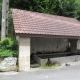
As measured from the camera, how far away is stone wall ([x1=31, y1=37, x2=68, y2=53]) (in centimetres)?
1295

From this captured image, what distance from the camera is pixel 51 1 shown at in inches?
758

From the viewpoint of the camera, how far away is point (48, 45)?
44.7 feet

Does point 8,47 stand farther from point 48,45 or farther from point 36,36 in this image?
point 48,45

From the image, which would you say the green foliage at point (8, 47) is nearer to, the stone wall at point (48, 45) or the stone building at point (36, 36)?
the stone building at point (36, 36)

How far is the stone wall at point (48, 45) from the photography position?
1295 cm

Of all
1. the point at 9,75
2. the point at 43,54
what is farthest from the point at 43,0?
the point at 9,75

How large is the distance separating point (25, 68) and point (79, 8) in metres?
15.4

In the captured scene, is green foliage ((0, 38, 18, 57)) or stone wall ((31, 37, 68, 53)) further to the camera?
stone wall ((31, 37, 68, 53))

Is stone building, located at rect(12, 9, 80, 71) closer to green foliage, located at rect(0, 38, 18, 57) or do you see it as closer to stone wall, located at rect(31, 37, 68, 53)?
stone wall, located at rect(31, 37, 68, 53)

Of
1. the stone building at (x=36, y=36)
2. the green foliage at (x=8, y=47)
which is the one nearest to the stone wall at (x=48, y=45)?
the stone building at (x=36, y=36)

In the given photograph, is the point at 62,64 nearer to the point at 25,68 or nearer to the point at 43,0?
the point at 25,68

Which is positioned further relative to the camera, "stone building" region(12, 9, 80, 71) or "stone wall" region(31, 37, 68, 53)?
"stone wall" region(31, 37, 68, 53)

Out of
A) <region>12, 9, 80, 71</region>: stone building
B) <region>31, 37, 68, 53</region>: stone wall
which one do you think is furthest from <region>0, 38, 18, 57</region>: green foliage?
<region>31, 37, 68, 53</region>: stone wall

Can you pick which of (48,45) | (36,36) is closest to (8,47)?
(36,36)
